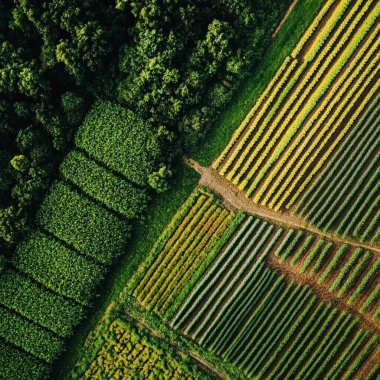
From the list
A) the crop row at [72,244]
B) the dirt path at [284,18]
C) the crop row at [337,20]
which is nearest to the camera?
the crop row at [337,20]

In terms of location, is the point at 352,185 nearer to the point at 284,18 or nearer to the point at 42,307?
the point at 284,18

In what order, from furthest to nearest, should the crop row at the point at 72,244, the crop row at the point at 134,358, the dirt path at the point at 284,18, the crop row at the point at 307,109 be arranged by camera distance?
the dirt path at the point at 284,18
the crop row at the point at 72,244
the crop row at the point at 134,358
the crop row at the point at 307,109

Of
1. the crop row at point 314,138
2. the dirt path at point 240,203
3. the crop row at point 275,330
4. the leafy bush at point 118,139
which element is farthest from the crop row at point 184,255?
the leafy bush at point 118,139

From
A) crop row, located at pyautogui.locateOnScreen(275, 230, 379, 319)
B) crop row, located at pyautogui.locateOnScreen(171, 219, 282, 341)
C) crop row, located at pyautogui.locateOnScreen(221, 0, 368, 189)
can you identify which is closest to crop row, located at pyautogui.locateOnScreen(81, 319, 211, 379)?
crop row, located at pyautogui.locateOnScreen(171, 219, 282, 341)

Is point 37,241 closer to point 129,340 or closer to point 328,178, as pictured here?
point 129,340

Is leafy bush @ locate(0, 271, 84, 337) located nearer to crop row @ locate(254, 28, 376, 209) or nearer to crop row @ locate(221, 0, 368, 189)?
crop row @ locate(221, 0, 368, 189)

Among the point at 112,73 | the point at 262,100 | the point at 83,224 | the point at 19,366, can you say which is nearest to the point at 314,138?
the point at 262,100

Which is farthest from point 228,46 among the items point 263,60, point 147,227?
point 147,227

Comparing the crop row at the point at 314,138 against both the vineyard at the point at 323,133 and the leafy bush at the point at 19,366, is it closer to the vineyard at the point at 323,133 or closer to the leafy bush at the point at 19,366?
the vineyard at the point at 323,133
